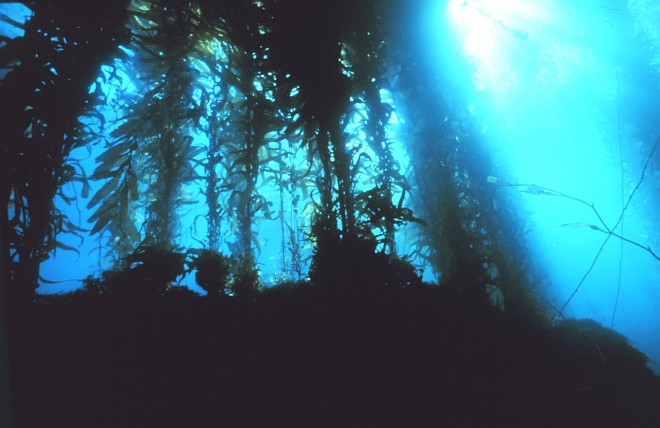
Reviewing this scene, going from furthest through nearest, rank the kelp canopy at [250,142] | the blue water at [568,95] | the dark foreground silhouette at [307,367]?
the blue water at [568,95] < the kelp canopy at [250,142] < the dark foreground silhouette at [307,367]

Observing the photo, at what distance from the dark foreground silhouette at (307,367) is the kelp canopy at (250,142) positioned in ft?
1.33

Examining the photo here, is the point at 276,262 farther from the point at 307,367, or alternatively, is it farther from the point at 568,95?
the point at 568,95

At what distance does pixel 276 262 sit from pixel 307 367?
2.10 m

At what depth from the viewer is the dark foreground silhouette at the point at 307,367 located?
1454 mm

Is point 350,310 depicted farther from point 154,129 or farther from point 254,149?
point 154,129

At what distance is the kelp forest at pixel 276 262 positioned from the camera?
155cm

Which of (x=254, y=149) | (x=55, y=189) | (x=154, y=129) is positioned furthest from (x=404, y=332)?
(x=154, y=129)

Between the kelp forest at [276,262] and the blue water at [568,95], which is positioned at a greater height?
the blue water at [568,95]

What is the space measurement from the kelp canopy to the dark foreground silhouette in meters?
0.41

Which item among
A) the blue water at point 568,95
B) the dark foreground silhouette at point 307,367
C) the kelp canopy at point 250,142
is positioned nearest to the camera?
the dark foreground silhouette at point 307,367

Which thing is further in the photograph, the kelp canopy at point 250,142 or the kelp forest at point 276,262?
the kelp canopy at point 250,142

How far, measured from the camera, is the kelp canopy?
2264 millimetres

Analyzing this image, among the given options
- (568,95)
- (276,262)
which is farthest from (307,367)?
(568,95)

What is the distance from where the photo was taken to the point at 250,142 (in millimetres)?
3174
